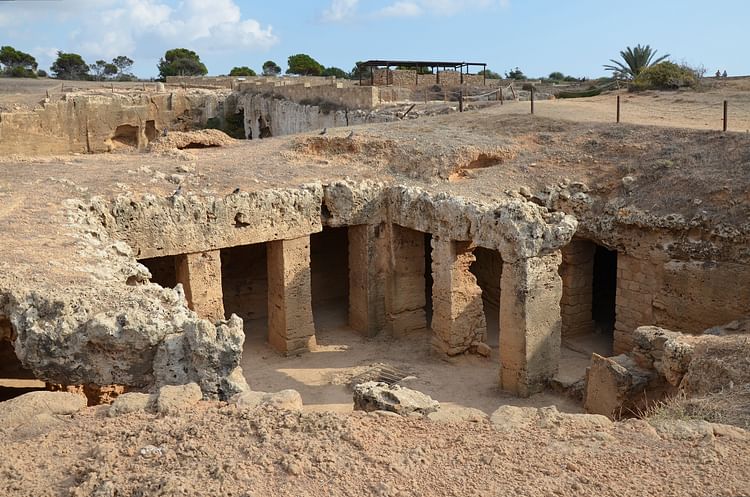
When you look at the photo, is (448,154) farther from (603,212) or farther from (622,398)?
(622,398)

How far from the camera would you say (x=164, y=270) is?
13.0 m

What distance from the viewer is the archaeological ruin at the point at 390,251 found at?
6.82 metres

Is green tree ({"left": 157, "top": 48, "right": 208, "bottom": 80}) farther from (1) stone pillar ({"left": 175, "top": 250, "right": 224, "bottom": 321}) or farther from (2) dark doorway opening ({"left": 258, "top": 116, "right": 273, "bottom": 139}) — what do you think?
(1) stone pillar ({"left": 175, "top": 250, "right": 224, "bottom": 321})

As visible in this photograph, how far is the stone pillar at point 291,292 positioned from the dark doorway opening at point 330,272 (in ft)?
6.34

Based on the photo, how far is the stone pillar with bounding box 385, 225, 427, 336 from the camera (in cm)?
1302

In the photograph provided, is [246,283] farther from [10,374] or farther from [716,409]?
[716,409]

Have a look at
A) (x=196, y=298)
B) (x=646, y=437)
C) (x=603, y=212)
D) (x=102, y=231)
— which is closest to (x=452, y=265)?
(x=603, y=212)

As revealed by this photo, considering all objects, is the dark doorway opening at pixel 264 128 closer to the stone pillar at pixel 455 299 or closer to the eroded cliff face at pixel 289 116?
the eroded cliff face at pixel 289 116

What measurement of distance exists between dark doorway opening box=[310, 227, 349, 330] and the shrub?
44.0 ft

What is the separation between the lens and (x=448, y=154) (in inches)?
551

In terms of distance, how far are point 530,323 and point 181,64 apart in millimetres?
54946

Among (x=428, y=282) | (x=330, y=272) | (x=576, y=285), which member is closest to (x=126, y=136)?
(x=330, y=272)

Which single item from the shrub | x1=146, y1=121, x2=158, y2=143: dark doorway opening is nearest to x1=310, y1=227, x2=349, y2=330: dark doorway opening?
the shrub

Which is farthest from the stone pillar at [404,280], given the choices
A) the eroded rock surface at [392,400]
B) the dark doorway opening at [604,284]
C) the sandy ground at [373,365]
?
the eroded rock surface at [392,400]
